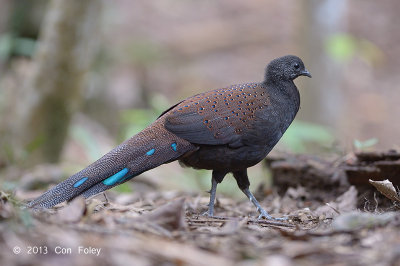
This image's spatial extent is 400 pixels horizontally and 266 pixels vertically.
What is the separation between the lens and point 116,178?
4508 millimetres

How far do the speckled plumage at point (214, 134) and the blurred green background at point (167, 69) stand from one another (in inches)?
55.7

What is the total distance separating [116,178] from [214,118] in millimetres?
1034

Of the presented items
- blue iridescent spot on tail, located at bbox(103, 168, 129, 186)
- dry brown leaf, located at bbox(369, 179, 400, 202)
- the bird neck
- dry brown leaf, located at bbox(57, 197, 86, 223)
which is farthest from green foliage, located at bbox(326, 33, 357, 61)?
dry brown leaf, located at bbox(57, 197, 86, 223)

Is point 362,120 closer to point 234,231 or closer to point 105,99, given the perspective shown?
point 105,99

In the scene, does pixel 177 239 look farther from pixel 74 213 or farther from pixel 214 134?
pixel 214 134

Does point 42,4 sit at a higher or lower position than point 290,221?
higher

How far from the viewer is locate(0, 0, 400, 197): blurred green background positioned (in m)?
7.55

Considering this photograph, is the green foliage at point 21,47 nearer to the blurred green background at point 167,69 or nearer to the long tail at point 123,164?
the blurred green background at point 167,69

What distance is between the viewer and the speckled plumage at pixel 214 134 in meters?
4.67

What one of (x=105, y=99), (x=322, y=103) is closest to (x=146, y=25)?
(x=105, y=99)

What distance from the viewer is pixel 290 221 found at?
4539mm

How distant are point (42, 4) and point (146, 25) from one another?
974 centimetres

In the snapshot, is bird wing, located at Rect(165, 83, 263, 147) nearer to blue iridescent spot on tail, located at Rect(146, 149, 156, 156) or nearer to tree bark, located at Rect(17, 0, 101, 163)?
blue iridescent spot on tail, located at Rect(146, 149, 156, 156)

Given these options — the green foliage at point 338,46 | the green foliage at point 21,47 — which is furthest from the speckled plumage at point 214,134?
the green foliage at point 21,47
